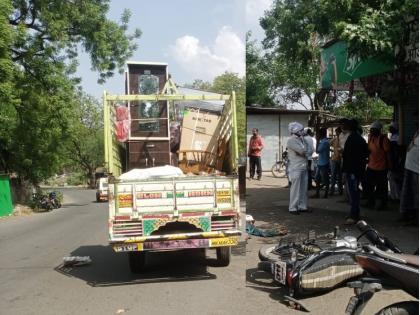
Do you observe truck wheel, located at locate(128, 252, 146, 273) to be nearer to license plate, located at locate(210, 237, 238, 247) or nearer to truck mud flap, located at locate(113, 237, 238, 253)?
truck mud flap, located at locate(113, 237, 238, 253)

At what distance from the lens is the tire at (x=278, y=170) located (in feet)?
10.1

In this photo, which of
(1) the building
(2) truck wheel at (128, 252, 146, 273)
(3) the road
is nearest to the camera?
(1) the building

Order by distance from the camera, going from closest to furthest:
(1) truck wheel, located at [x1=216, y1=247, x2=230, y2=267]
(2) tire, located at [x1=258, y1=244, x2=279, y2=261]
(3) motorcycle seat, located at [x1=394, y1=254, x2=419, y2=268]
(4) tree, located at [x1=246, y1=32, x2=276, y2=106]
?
(3) motorcycle seat, located at [x1=394, y1=254, x2=419, y2=268] < (4) tree, located at [x1=246, y1=32, x2=276, y2=106] < (2) tire, located at [x1=258, y1=244, x2=279, y2=261] < (1) truck wheel, located at [x1=216, y1=247, x2=230, y2=267]

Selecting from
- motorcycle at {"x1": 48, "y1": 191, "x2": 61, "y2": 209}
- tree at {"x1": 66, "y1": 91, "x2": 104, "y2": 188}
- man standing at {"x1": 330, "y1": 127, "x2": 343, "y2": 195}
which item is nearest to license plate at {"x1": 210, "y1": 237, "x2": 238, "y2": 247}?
man standing at {"x1": 330, "y1": 127, "x2": 343, "y2": 195}

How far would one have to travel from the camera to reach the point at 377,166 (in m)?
3.36

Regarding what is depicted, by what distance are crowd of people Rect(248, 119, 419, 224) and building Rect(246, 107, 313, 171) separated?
0.11 feet

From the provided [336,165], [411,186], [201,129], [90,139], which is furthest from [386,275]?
[90,139]

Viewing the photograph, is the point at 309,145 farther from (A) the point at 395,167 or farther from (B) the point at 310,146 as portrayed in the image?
(A) the point at 395,167

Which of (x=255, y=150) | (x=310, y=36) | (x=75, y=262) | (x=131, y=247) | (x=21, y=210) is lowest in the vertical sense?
(x=21, y=210)

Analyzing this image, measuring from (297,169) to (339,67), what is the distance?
0.68 meters

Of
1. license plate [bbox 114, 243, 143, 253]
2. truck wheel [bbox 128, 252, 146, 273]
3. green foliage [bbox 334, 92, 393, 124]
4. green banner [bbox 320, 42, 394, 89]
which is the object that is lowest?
truck wheel [bbox 128, 252, 146, 273]

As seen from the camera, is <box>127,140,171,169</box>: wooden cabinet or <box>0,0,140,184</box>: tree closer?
<box>127,140,171,169</box>: wooden cabinet

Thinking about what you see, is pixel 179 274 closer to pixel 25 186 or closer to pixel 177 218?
pixel 177 218

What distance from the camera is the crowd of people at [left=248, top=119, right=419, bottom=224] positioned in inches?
118
